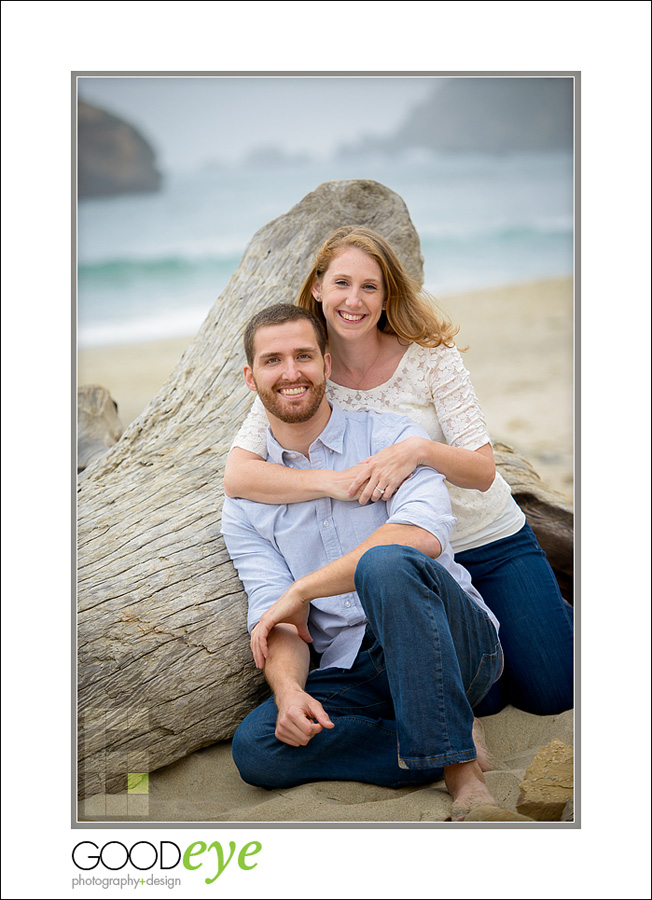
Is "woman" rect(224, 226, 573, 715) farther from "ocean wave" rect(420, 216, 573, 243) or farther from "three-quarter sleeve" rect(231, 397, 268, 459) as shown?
"ocean wave" rect(420, 216, 573, 243)

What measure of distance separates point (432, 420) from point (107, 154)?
1.37m

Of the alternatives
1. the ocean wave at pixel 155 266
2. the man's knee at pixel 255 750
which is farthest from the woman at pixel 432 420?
the man's knee at pixel 255 750

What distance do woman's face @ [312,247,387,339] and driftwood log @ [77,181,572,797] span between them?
1.80ft

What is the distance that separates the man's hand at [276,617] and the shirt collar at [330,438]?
0.43 metres

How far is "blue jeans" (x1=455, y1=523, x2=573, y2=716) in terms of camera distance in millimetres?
2576

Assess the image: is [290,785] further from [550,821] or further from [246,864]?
[550,821]

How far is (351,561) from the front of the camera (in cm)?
225

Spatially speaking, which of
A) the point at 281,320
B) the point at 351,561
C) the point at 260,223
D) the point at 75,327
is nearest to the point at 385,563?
the point at 351,561

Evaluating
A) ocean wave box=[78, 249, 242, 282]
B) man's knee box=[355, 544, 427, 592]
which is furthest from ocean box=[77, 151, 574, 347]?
man's knee box=[355, 544, 427, 592]

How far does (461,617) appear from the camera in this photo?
2213 mm

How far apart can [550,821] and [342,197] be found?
2.32 metres

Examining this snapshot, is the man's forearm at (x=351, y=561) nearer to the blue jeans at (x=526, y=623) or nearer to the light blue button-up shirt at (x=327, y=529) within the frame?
the light blue button-up shirt at (x=327, y=529)

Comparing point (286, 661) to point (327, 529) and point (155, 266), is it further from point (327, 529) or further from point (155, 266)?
point (155, 266)

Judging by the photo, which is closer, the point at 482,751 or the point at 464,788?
the point at 464,788
